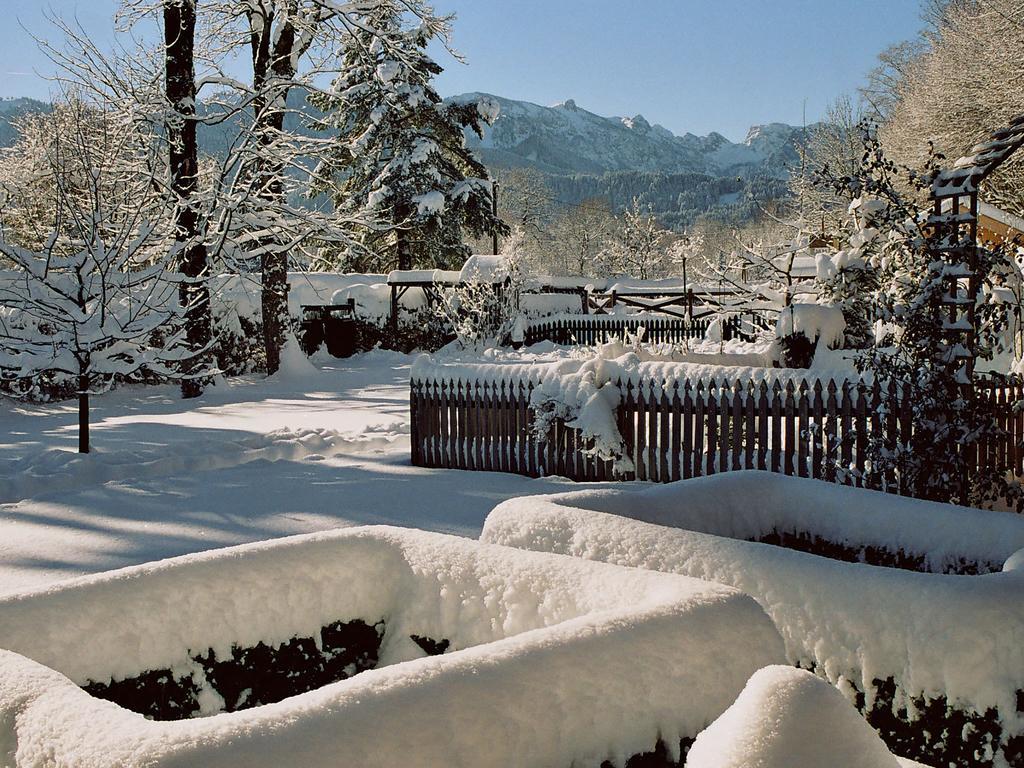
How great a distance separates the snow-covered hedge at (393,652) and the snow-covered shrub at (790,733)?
0.42 m

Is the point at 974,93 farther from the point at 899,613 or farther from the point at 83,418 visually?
the point at 899,613

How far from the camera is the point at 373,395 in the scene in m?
18.6

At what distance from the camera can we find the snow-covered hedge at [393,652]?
5.82ft

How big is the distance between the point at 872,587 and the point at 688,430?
6.32 m

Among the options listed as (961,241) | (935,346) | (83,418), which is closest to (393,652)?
(935,346)

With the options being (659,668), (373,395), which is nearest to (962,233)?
(659,668)

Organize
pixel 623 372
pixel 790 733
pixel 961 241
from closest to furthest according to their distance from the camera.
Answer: pixel 790 733, pixel 961 241, pixel 623 372

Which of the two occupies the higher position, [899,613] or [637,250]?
[637,250]

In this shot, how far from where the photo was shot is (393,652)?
304cm

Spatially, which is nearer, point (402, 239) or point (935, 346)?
point (935, 346)

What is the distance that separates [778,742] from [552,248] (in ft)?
349

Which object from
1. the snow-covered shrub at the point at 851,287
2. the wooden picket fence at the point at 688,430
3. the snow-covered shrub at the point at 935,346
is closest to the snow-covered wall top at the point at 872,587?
the snow-covered shrub at the point at 935,346

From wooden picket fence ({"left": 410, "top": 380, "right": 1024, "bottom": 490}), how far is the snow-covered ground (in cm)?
45

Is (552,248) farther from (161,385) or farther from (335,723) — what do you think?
(335,723)
